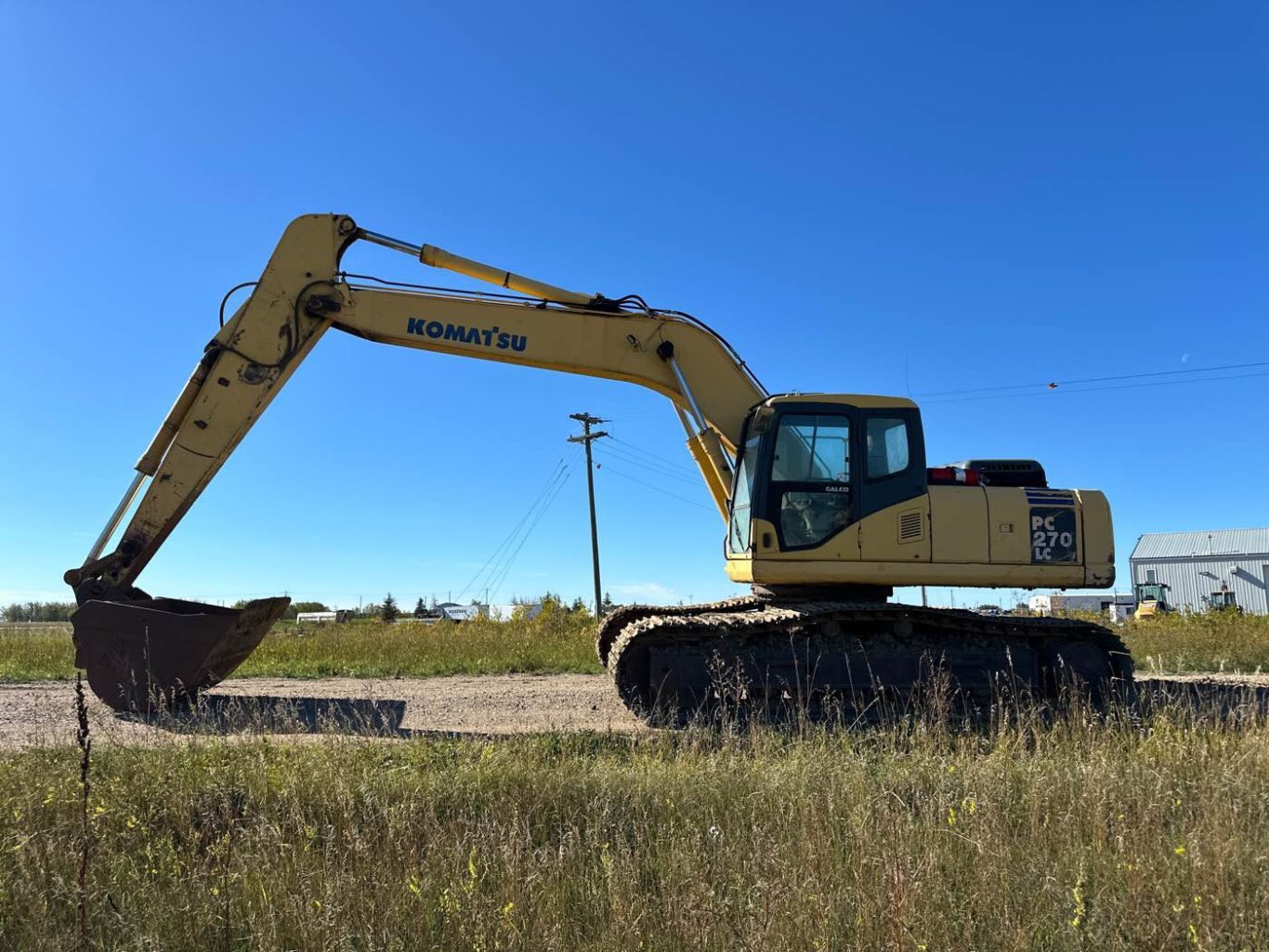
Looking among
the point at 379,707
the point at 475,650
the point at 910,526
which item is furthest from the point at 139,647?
the point at 475,650

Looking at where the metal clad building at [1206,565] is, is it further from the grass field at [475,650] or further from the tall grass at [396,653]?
the tall grass at [396,653]

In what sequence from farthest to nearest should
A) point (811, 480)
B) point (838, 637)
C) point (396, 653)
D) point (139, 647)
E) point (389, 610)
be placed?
point (389, 610)
point (396, 653)
point (811, 480)
point (838, 637)
point (139, 647)

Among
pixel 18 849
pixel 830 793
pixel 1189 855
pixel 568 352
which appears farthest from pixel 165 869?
pixel 568 352

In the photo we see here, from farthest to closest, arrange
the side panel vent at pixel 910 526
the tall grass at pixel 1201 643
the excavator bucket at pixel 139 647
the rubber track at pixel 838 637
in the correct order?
the tall grass at pixel 1201 643
the side panel vent at pixel 910 526
the rubber track at pixel 838 637
the excavator bucket at pixel 139 647

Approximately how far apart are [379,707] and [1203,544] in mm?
67918

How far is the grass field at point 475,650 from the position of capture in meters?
14.2

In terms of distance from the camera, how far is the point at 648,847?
4.17 m

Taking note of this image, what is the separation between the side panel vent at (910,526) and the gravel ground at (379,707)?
8.98 feet

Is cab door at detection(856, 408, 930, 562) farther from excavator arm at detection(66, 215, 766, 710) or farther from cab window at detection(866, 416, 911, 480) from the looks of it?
excavator arm at detection(66, 215, 766, 710)

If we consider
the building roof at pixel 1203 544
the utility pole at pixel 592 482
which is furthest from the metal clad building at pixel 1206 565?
the utility pole at pixel 592 482

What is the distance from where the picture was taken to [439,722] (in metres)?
9.03

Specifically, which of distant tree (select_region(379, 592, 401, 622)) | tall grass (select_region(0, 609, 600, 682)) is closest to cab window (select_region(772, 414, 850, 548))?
tall grass (select_region(0, 609, 600, 682))

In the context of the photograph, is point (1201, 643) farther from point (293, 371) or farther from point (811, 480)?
point (293, 371)

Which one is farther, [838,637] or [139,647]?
[838,637]
